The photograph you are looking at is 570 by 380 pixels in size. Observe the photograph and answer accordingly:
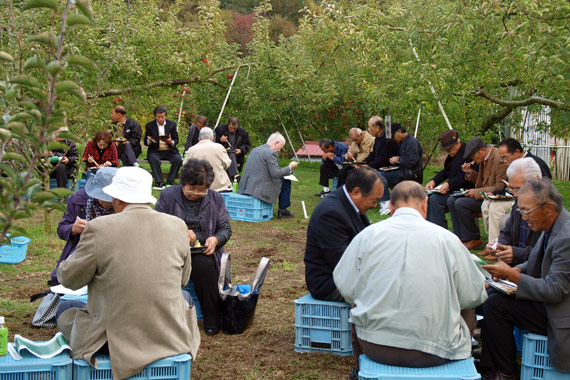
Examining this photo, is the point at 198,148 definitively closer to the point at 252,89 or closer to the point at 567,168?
the point at 252,89

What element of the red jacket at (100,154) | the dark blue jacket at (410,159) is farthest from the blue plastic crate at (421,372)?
the red jacket at (100,154)

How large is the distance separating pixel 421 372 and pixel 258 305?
2.70 metres

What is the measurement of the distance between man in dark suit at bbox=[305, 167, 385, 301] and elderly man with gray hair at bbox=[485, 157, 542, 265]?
1174mm

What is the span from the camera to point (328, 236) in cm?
465

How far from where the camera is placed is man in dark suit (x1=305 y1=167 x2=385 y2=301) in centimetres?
462

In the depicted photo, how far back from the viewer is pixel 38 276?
6879mm

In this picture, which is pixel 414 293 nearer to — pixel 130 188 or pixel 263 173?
pixel 130 188

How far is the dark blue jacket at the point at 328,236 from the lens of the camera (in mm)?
4641

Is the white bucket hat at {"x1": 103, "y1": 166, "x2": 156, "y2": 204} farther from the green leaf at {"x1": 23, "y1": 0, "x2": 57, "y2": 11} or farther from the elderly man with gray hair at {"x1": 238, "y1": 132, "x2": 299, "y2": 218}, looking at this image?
the elderly man with gray hair at {"x1": 238, "y1": 132, "x2": 299, "y2": 218}

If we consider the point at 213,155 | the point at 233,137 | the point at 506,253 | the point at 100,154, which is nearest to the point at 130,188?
the point at 506,253

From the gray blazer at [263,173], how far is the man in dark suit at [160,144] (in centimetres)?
345

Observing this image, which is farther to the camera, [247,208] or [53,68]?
[247,208]

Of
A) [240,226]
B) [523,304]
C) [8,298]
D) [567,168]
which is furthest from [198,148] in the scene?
[567,168]

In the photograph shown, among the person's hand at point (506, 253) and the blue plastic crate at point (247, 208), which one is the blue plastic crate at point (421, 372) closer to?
the person's hand at point (506, 253)
